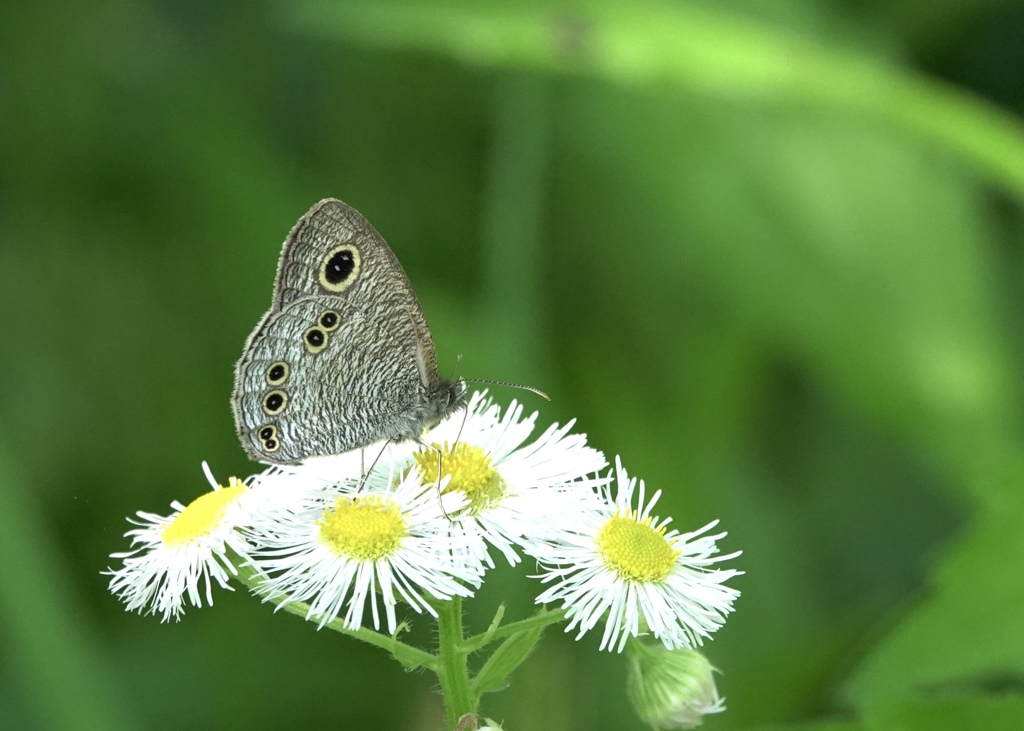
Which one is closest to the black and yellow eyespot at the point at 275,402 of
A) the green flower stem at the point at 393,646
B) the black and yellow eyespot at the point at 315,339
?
the black and yellow eyespot at the point at 315,339

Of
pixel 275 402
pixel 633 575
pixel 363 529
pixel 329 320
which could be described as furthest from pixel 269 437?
pixel 633 575

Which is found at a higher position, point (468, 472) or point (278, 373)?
point (278, 373)

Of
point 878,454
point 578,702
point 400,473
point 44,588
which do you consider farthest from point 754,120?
point 44,588

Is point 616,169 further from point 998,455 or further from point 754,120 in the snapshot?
point 998,455

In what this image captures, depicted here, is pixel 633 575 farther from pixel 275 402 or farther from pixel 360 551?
pixel 275 402

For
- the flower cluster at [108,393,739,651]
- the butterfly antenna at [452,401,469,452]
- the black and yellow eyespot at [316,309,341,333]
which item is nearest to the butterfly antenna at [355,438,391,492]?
the flower cluster at [108,393,739,651]
